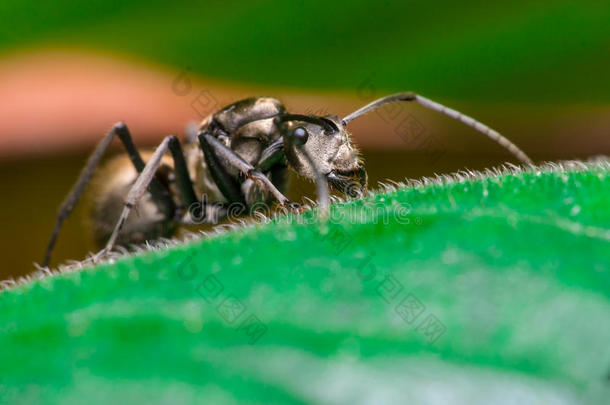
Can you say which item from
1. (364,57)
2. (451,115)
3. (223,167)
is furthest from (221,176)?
(364,57)

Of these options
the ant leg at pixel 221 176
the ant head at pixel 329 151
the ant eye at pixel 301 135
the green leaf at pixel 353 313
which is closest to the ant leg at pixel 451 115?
the ant head at pixel 329 151

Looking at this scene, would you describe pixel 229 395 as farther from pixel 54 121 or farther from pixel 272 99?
pixel 54 121

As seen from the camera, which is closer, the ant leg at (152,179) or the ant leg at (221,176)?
the ant leg at (152,179)

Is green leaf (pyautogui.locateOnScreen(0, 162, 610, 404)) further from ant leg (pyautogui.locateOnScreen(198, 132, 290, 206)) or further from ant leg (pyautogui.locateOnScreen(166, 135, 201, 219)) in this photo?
ant leg (pyautogui.locateOnScreen(166, 135, 201, 219))

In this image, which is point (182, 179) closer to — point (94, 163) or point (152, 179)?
point (152, 179)

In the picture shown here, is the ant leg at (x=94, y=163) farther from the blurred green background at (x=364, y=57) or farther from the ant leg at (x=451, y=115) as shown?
the ant leg at (x=451, y=115)

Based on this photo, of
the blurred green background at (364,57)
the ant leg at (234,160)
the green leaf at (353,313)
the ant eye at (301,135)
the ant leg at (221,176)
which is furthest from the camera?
the blurred green background at (364,57)

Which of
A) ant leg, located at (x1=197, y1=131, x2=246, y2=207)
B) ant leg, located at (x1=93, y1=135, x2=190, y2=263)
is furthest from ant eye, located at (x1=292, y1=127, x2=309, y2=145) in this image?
ant leg, located at (x1=93, y1=135, x2=190, y2=263)
